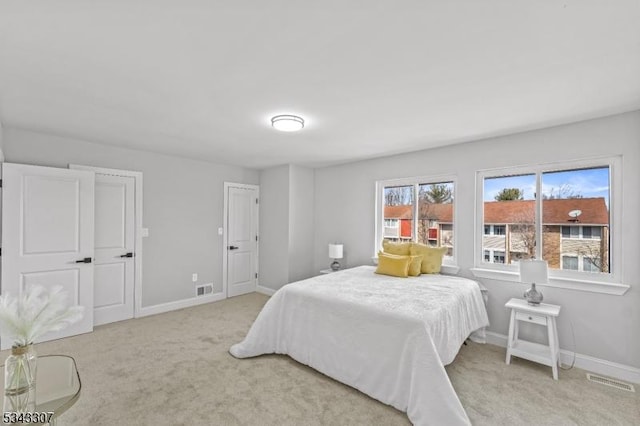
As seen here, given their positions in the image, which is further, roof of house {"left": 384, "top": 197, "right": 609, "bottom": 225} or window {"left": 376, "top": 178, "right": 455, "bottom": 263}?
window {"left": 376, "top": 178, "right": 455, "bottom": 263}

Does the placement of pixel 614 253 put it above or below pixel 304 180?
below

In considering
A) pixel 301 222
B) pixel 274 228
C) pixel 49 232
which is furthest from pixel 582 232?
pixel 49 232

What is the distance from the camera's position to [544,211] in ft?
10.3

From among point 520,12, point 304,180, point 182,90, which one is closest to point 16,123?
point 182,90

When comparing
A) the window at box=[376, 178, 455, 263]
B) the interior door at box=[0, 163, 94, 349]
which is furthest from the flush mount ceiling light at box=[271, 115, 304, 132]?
the interior door at box=[0, 163, 94, 349]

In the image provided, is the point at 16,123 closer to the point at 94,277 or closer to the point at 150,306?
the point at 94,277

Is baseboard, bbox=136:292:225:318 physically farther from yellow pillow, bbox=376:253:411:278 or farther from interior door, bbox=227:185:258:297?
yellow pillow, bbox=376:253:411:278

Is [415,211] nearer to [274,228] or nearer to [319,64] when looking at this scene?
[274,228]

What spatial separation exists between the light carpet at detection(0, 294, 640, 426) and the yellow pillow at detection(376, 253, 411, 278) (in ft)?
3.45

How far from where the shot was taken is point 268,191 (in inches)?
217

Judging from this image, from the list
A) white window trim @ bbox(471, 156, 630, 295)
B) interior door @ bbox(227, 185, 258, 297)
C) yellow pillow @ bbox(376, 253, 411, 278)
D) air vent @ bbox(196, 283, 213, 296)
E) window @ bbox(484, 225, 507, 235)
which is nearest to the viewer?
white window trim @ bbox(471, 156, 630, 295)

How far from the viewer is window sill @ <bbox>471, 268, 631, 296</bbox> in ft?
8.63

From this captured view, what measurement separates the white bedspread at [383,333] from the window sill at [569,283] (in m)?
0.29

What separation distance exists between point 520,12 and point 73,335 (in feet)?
16.5
